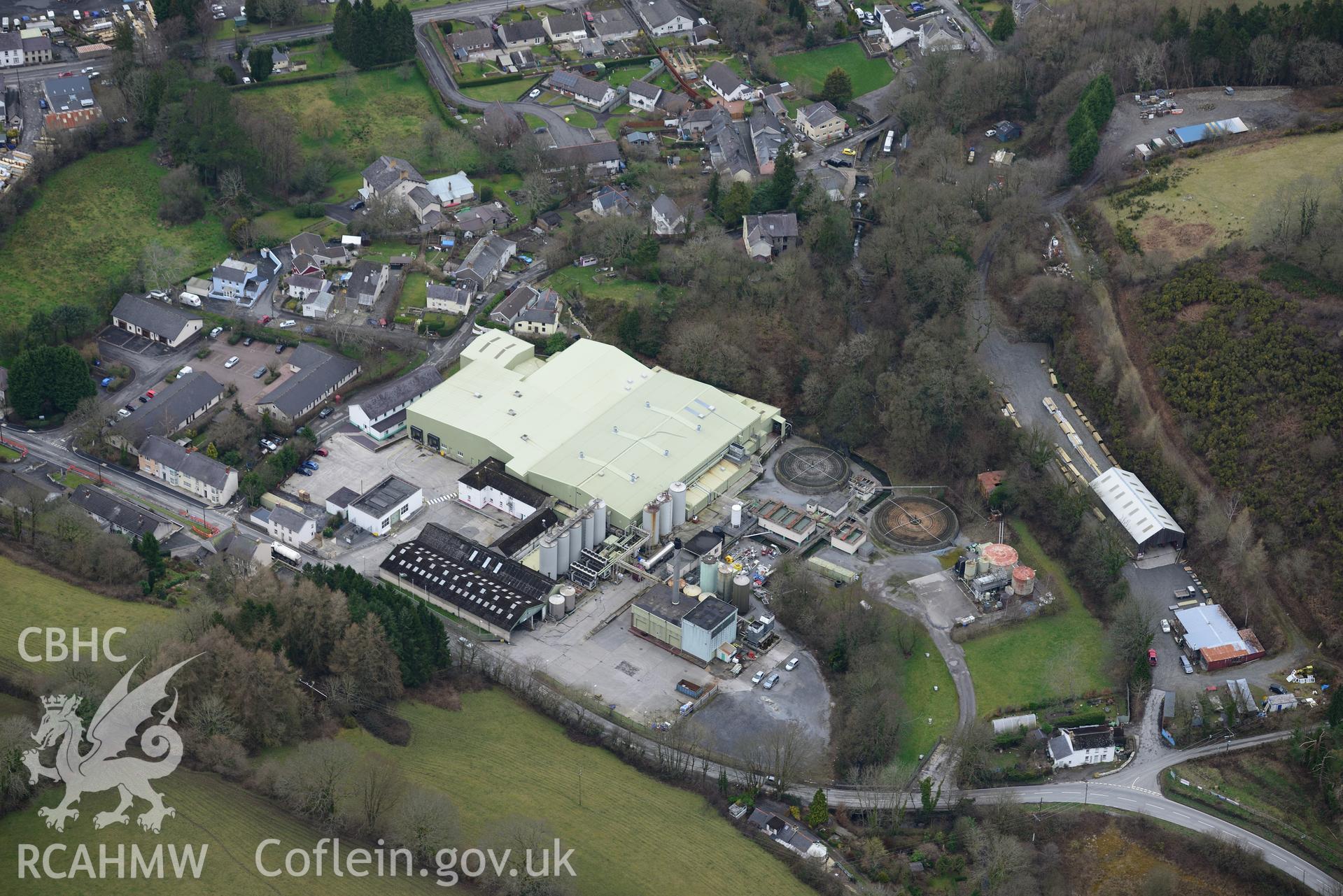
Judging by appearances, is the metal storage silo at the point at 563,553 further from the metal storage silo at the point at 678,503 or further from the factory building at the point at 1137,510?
the factory building at the point at 1137,510

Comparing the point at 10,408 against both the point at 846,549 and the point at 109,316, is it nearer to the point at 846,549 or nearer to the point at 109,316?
the point at 109,316

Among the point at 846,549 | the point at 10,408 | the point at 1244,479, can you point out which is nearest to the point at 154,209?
the point at 10,408

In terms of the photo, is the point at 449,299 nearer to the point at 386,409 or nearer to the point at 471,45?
the point at 386,409

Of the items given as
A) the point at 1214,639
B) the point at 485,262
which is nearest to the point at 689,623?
the point at 1214,639

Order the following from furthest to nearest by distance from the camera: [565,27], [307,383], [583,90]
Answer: [565,27] → [583,90] → [307,383]

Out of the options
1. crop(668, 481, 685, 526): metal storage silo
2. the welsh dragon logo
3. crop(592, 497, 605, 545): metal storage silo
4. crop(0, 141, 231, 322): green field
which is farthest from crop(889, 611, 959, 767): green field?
crop(0, 141, 231, 322): green field

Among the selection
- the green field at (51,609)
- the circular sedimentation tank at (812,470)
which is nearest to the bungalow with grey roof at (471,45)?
the circular sedimentation tank at (812,470)

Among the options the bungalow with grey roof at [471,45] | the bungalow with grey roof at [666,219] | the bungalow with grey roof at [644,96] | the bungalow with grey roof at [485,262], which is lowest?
the bungalow with grey roof at [485,262]
